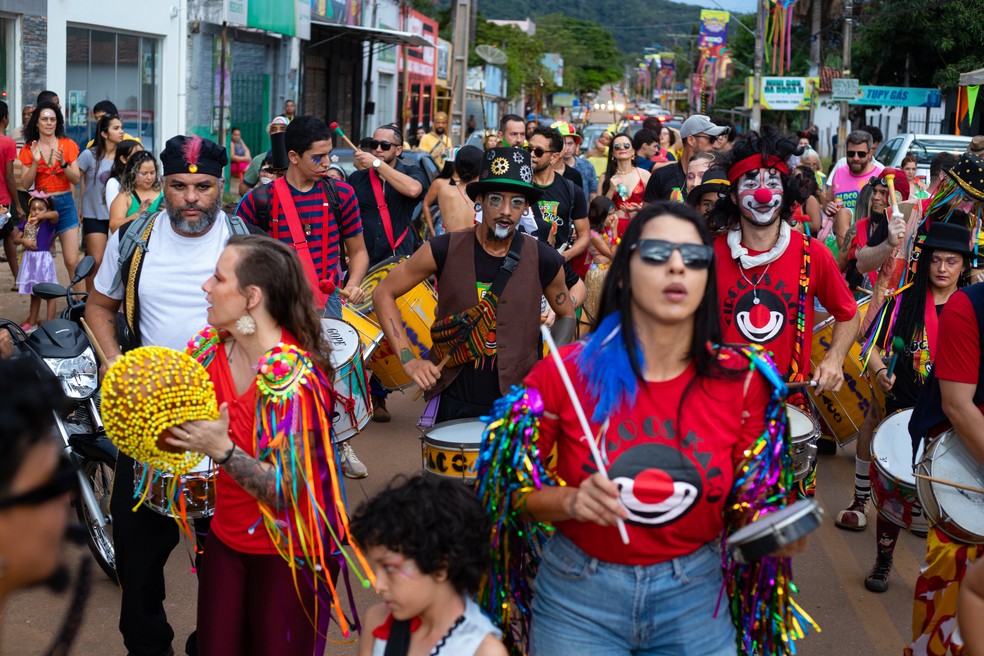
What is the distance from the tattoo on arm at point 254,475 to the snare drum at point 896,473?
253 centimetres

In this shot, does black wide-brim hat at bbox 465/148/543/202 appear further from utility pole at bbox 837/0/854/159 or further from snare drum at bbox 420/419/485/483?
utility pole at bbox 837/0/854/159

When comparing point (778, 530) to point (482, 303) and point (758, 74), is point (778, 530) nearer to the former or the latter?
point (482, 303)

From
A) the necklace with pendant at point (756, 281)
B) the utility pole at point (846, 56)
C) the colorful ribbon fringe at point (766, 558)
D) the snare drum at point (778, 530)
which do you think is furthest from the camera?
the utility pole at point (846, 56)

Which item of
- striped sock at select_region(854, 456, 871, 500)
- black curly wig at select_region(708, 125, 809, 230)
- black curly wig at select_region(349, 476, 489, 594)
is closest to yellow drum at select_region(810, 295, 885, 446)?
striped sock at select_region(854, 456, 871, 500)

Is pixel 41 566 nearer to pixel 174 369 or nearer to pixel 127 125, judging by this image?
pixel 174 369

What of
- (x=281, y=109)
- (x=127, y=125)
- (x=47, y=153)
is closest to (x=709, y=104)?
(x=281, y=109)

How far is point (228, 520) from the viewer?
3.75 meters

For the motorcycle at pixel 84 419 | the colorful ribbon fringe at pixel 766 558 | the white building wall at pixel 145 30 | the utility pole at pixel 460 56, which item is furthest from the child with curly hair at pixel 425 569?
the utility pole at pixel 460 56

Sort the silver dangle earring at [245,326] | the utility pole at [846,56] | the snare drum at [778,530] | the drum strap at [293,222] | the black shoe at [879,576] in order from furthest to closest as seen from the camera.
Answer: the utility pole at [846,56] → the drum strap at [293,222] → the black shoe at [879,576] → the silver dangle earring at [245,326] → the snare drum at [778,530]

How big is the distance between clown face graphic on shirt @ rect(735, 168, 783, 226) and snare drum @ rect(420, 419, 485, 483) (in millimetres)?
1597

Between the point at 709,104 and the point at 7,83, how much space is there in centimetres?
4801

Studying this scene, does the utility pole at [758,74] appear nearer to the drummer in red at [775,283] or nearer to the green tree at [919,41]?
the green tree at [919,41]

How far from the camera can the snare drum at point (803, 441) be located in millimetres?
4734

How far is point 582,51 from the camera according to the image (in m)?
142
